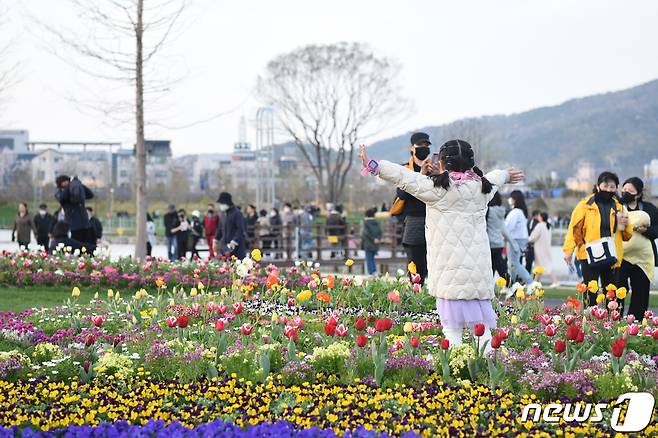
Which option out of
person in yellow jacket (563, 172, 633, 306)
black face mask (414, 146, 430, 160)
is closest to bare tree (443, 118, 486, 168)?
person in yellow jacket (563, 172, 633, 306)

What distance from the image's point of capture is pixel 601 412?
4.86 metres

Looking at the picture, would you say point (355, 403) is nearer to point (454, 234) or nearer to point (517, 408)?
point (517, 408)

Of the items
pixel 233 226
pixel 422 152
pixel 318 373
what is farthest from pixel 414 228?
pixel 233 226

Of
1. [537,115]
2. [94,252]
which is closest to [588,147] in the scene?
[537,115]

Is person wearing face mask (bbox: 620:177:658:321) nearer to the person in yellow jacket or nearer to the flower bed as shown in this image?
the person in yellow jacket

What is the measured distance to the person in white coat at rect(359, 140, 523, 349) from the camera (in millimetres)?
5992

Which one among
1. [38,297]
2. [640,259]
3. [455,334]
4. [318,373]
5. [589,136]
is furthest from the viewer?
[589,136]

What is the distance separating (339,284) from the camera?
970 cm

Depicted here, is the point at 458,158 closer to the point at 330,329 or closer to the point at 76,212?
the point at 330,329

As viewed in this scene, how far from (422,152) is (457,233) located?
214 centimetres

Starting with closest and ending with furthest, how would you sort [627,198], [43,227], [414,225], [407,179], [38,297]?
[407,179] → [414,225] → [627,198] → [38,297] → [43,227]

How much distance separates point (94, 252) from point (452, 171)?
337 inches

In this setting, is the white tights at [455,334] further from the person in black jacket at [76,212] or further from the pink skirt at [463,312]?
the person in black jacket at [76,212]

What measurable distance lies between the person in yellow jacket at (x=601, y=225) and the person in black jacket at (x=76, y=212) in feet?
23.2
